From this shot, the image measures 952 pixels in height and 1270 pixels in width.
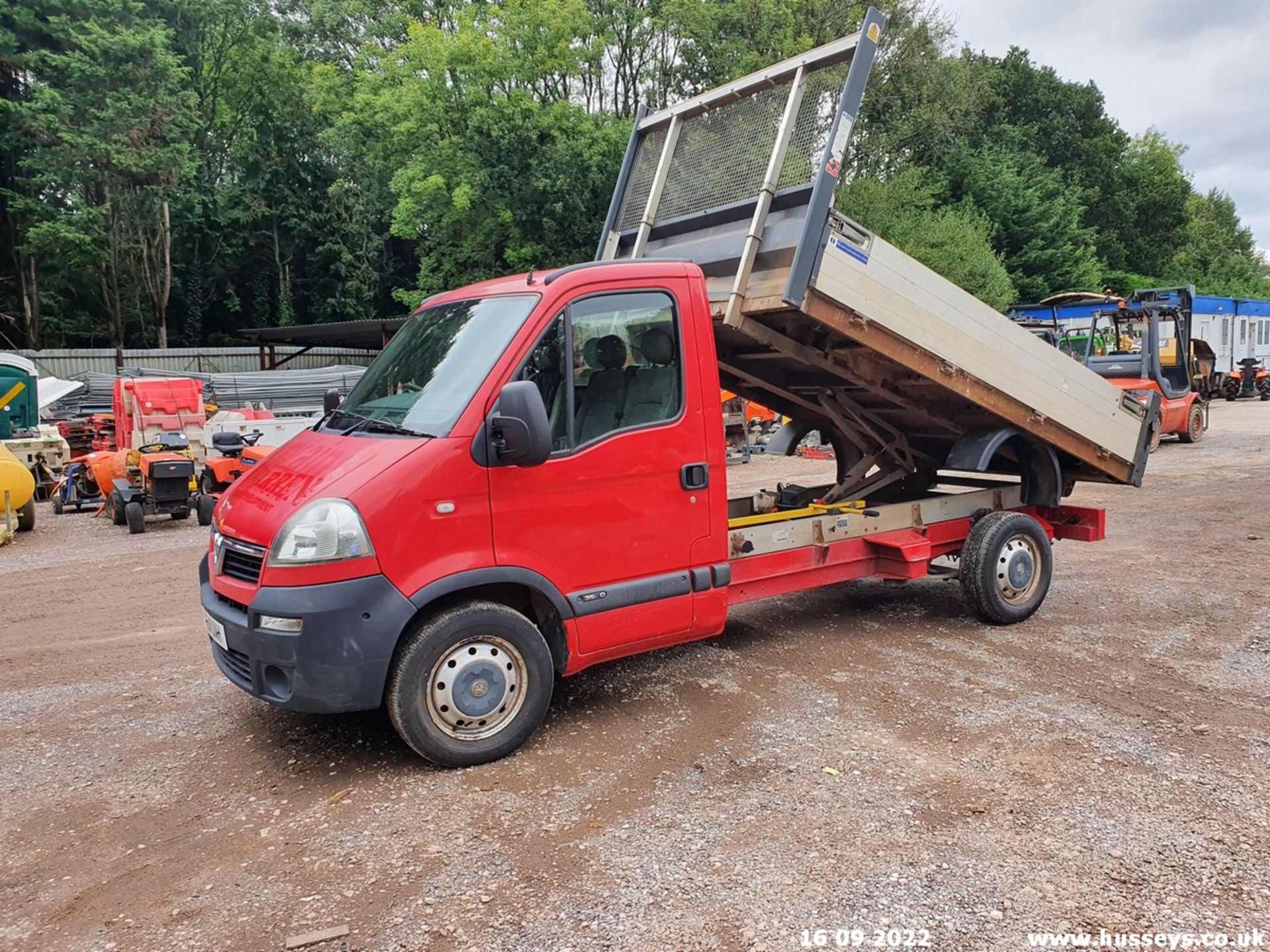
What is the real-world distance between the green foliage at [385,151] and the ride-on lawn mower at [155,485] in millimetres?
15996

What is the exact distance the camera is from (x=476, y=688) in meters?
4.25

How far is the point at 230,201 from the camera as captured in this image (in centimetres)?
3662

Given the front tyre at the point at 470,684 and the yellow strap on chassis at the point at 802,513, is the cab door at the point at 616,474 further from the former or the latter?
the yellow strap on chassis at the point at 802,513

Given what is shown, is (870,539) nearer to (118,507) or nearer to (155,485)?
(155,485)

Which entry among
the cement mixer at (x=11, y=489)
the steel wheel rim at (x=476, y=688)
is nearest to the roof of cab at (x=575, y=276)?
the steel wheel rim at (x=476, y=688)

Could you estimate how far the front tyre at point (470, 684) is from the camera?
4094 mm

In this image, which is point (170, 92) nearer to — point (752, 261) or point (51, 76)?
point (51, 76)

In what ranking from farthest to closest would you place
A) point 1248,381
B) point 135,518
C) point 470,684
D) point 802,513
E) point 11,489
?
1. point 1248,381
2. point 135,518
3. point 11,489
4. point 802,513
5. point 470,684

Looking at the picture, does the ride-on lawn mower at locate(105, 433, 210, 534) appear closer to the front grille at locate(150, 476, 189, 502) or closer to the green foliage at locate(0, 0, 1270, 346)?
the front grille at locate(150, 476, 189, 502)

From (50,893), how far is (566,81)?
Answer: 3015cm

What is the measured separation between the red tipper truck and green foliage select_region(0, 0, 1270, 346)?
22.4 meters

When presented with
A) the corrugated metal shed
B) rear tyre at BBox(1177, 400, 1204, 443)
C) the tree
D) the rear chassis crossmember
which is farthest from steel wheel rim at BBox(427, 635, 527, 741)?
the tree

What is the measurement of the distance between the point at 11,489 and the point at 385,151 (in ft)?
73.7

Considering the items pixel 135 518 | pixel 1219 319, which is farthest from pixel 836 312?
pixel 1219 319
